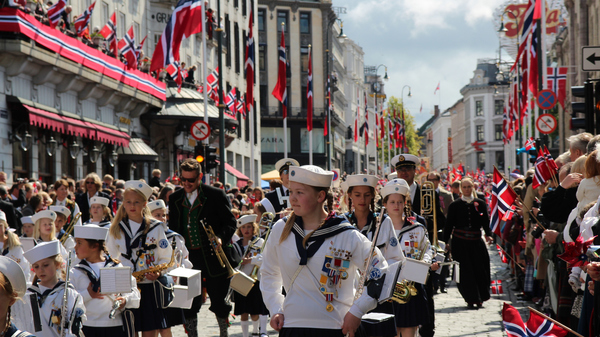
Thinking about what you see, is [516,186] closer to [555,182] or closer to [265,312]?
[555,182]

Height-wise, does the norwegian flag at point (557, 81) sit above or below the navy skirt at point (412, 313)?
above

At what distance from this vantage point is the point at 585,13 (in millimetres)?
46156

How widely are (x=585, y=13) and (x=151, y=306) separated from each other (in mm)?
43142

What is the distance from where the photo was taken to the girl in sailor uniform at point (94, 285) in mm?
6895

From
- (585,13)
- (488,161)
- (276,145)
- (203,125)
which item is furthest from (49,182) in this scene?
(488,161)

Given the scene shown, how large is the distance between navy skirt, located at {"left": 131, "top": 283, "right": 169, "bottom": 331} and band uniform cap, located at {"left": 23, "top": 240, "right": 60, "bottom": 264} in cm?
165

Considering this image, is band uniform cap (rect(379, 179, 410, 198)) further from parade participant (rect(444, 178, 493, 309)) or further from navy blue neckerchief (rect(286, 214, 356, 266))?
parade participant (rect(444, 178, 493, 309))

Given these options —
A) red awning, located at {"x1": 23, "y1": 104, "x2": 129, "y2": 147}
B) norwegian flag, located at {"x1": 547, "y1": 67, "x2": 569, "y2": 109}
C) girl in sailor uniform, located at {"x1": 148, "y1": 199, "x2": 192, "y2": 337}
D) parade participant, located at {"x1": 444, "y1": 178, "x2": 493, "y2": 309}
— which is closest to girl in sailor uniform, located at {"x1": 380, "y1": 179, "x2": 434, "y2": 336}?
girl in sailor uniform, located at {"x1": 148, "y1": 199, "x2": 192, "y2": 337}

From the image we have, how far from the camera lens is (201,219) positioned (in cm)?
940

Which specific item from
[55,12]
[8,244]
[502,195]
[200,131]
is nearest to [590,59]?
[502,195]

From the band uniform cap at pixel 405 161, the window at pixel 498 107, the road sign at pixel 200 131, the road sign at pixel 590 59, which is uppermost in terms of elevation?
the window at pixel 498 107

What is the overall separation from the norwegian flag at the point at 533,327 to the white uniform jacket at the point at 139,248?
4.29 meters

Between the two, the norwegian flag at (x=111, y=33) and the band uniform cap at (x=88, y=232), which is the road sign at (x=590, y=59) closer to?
the band uniform cap at (x=88, y=232)

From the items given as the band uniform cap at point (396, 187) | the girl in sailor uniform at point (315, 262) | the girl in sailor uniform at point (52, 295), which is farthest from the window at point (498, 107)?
the girl in sailor uniform at point (315, 262)
